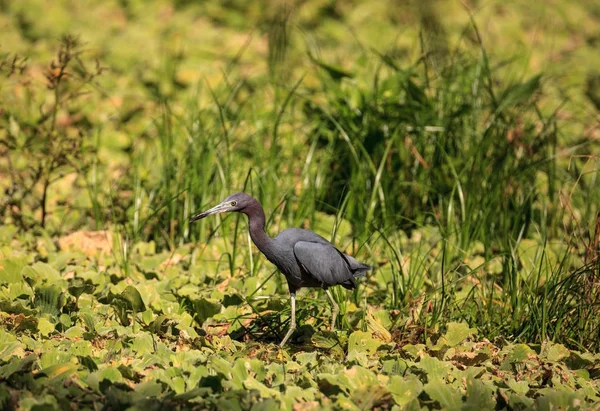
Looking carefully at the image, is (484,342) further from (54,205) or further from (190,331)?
(54,205)

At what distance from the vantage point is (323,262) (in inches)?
157

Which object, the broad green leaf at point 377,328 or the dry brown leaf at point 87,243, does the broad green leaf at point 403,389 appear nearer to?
the broad green leaf at point 377,328

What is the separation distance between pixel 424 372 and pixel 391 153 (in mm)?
2580

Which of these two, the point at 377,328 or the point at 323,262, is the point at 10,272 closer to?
the point at 323,262

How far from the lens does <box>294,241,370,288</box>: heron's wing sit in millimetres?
3967

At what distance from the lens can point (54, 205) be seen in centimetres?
617

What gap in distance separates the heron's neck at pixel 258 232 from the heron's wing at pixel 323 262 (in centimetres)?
13

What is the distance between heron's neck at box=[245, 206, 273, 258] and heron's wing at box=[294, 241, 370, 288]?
132 millimetres

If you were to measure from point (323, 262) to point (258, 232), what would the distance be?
1.09 feet

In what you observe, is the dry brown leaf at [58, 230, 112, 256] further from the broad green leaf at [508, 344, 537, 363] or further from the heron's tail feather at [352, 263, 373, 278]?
the broad green leaf at [508, 344, 537, 363]

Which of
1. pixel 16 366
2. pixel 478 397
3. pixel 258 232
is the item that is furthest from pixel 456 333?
pixel 16 366

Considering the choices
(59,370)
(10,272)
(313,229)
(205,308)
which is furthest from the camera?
(313,229)

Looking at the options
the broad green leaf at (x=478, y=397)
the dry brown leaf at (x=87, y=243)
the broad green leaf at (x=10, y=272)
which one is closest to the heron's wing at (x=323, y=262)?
the broad green leaf at (x=478, y=397)

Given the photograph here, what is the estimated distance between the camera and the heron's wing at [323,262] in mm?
3967
